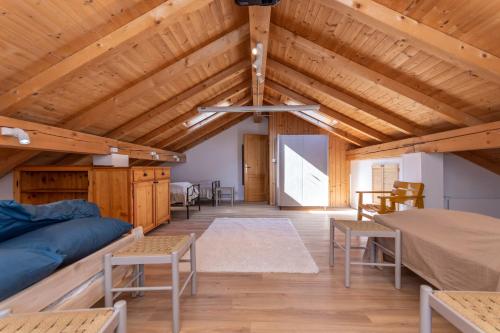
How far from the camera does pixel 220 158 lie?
26.0 feet

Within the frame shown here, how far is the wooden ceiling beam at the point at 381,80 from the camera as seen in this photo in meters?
2.90

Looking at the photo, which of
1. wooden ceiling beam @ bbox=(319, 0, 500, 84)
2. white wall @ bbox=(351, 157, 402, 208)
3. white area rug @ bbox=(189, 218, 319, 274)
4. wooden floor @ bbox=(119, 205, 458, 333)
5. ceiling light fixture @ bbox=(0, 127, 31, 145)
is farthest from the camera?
white wall @ bbox=(351, 157, 402, 208)

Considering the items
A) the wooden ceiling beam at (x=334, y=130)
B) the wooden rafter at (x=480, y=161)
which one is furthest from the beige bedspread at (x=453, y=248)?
the wooden ceiling beam at (x=334, y=130)

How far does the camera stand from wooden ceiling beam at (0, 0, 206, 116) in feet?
6.76

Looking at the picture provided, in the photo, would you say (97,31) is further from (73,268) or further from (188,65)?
(73,268)

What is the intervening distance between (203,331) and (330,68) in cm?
336

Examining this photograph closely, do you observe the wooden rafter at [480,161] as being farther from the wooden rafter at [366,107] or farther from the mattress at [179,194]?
the mattress at [179,194]

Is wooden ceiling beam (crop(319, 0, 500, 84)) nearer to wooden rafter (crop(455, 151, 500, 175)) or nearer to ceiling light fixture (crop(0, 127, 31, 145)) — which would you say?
wooden rafter (crop(455, 151, 500, 175))

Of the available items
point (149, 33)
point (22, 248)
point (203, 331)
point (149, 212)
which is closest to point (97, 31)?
point (149, 33)

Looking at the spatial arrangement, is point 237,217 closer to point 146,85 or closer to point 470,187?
point 146,85

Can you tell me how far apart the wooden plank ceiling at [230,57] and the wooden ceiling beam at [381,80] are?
1 centimetres

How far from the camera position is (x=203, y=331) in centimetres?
159

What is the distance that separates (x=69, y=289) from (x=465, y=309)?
1843mm

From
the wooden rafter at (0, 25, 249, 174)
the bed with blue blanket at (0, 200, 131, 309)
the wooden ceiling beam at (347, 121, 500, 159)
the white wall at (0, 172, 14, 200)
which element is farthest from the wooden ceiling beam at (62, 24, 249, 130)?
the wooden ceiling beam at (347, 121, 500, 159)
